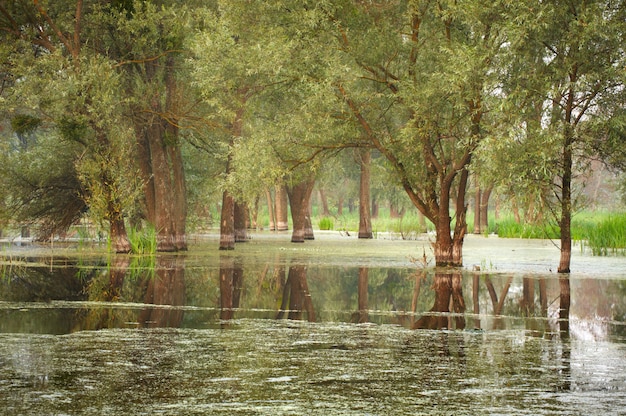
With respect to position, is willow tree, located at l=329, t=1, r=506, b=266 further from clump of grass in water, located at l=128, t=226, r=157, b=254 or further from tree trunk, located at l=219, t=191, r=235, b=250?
tree trunk, located at l=219, t=191, r=235, b=250

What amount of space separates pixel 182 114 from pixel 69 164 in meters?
5.40

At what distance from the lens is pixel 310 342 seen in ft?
38.8

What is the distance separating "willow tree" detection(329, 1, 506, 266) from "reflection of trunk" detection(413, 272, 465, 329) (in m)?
2.78

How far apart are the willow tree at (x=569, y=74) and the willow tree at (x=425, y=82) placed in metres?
0.92

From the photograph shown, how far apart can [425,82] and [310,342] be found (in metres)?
13.4

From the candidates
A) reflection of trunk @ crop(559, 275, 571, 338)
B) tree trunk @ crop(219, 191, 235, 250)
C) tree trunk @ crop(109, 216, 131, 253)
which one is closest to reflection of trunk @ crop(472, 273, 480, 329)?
reflection of trunk @ crop(559, 275, 571, 338)

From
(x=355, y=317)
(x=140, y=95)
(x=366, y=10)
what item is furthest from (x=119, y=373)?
(x=140, y=95)

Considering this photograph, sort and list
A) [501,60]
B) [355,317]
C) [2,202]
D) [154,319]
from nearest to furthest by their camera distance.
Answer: [154,319]
[355,317]
[501,60]
[2,202]

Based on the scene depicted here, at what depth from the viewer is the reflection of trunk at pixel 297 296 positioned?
51.0 feet

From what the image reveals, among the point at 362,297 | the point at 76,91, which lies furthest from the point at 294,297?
the point at 76,91

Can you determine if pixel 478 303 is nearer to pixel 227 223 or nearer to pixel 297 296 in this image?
pixel 297 296

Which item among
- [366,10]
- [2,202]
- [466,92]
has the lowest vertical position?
[2,202]

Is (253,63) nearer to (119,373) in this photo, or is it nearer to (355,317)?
(355,317)

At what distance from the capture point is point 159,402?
7.96 m
